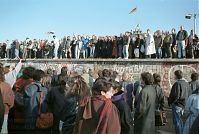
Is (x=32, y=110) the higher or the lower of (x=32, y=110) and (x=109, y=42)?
the lower

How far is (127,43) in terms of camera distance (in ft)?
82.1

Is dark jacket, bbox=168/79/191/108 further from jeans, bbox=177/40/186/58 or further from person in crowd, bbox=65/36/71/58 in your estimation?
person in crowd, bbox=65/36/71/58

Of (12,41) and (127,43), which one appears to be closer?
(127,43)

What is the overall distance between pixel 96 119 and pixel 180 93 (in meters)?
5.38

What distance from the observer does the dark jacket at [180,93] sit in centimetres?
998

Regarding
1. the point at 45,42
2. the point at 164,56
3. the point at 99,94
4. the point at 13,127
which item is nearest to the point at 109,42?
the point at 164,56

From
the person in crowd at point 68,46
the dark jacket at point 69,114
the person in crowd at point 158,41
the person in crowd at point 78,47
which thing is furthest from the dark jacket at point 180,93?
the person in crowd at point 68,46

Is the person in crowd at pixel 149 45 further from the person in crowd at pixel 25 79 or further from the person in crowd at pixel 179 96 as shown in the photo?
the person in crowd at pixel 25 79

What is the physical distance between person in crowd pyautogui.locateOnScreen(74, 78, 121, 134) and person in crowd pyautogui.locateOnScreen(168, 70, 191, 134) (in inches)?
201

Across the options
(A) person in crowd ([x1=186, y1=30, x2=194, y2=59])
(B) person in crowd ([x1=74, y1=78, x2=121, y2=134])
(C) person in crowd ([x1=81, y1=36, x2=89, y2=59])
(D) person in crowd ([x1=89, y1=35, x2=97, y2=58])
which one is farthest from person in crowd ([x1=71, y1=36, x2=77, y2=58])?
(B) person in crowd ([x1=74, y1=78, x2=121, y2=134])

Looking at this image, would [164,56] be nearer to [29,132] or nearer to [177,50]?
[177,50]

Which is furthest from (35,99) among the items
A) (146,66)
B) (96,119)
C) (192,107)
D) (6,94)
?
(146,66)

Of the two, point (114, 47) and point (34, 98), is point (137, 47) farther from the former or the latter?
point (34, 98)

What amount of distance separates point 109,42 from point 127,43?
2.01 metres
